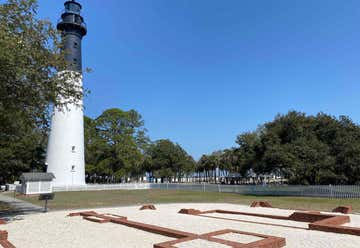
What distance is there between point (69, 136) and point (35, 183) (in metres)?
6.15

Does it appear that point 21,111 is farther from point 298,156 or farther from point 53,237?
point 298,156

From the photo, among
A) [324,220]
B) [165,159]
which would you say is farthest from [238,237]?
[165,159]

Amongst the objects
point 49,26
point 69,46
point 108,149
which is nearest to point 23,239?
point 49,26

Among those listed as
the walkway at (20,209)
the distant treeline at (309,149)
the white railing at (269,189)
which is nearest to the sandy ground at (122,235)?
the walkway at (20,209)

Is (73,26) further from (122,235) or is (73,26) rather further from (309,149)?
(122,235)

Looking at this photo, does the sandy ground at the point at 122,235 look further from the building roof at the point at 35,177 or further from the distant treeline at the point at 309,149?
the building roof at the point at 35,177

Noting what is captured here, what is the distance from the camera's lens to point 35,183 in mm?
27469

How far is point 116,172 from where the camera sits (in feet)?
137

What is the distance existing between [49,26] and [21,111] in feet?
11.3

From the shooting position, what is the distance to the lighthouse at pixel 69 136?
103 ft

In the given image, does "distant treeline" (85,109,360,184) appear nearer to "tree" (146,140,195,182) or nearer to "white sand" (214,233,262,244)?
"white sand" (214,233,262,244)

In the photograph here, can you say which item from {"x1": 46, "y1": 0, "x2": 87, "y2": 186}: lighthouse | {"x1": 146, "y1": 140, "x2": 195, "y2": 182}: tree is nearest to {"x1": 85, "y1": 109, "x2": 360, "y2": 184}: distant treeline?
{"x1": 46, "y1": 0, "x2": 87, "y2": 186}: lighthouse

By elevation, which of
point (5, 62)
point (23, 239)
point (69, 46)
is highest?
point (69, 46)

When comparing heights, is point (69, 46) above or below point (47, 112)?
above
